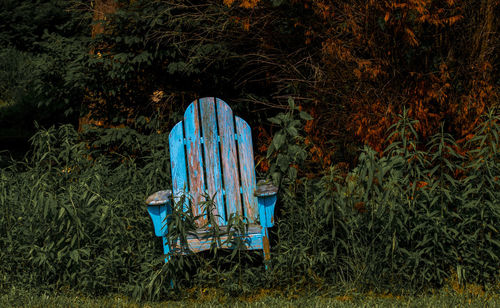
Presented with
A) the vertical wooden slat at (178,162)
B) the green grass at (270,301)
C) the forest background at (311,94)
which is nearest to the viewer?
the green grass at (270,301)

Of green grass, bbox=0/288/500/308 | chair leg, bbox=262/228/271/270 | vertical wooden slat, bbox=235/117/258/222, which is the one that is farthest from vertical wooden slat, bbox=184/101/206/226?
green grass, bbox=0/288/500/308

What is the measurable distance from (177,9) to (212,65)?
2.63 feet

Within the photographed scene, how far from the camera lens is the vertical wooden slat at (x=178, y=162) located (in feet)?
14.6

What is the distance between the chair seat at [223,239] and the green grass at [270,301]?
331mm

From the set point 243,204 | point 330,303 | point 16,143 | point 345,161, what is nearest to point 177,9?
point 345,161

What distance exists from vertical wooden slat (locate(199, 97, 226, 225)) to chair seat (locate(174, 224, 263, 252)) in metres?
0.39

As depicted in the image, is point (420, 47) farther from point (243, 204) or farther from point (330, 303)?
point (330, 303)

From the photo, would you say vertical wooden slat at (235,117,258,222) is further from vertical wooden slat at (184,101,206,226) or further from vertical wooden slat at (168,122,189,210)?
vertical wooden slat at (168,122,189,210)

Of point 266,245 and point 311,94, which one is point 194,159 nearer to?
point 266,245

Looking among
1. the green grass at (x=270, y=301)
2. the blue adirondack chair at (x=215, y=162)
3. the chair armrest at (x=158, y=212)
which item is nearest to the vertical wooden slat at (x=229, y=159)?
the blue adirondack chair at (x=215, y=162)

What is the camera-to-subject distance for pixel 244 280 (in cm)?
407

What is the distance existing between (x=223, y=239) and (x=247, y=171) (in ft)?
2.03

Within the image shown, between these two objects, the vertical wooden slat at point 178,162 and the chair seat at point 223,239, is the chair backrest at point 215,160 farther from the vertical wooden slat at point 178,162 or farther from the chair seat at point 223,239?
the chair seat at point 223,239

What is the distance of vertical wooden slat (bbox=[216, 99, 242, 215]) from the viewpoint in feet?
14.8
